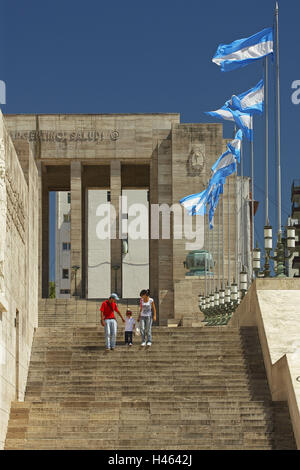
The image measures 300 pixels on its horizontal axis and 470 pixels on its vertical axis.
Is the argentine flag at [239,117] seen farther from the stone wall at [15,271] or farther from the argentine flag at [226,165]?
the stone wall at [15,271]

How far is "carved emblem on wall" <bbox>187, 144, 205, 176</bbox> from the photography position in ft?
173

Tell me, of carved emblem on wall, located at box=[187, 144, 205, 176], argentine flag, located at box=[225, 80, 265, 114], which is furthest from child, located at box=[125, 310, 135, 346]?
carved emblem on wall, located at box=[187, 144, 205, 176]

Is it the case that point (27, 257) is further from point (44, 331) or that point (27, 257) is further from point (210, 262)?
point (210, 262)

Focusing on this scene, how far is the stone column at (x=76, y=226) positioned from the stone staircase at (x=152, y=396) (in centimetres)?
2726

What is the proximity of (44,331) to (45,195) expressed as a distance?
31.6 meters

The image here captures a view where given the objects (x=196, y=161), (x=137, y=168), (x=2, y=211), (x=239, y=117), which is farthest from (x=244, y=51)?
(x=137, y=168)

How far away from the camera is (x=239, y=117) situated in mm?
31281

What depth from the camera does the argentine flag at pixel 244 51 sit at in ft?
90.8

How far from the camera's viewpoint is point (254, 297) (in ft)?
80.1

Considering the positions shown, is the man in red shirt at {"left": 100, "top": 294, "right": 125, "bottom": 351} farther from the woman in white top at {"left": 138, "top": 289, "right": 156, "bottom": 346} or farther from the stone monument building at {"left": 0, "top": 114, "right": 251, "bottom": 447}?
the stone monument building at {"left": 0, "top": 114, "right": 251, "bottom": 447}

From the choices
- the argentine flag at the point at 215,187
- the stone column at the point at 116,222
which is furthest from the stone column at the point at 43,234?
the argentine flag at the point at 215,187
